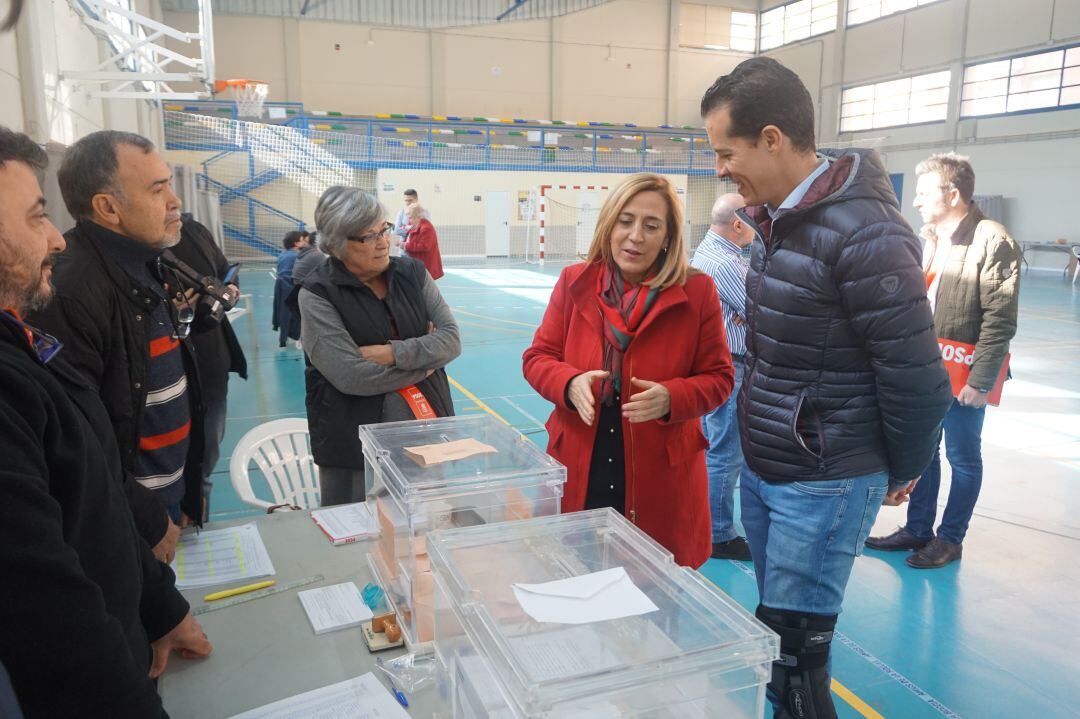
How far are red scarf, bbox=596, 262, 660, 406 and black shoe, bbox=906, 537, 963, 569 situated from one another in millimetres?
→ 2459

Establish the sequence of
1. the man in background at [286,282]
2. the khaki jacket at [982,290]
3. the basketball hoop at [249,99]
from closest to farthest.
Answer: the khaki jacket at [982,290], the man in background at [286,282], the basketball hoop at [249,99]

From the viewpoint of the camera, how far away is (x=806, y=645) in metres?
1.91

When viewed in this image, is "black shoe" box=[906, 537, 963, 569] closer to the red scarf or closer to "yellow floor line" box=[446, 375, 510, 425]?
the red scarf

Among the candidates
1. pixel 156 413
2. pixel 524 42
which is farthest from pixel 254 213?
pixel 156 413

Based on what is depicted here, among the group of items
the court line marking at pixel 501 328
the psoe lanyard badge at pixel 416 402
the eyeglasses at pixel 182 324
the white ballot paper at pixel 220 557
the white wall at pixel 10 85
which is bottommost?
the court line marking at pixel 501 328

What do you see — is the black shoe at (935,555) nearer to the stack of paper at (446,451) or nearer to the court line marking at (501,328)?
the stack of paper at (446,451)

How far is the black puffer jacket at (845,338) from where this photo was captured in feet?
5.63

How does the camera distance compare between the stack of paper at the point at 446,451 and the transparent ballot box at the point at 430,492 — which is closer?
the transparent ballot box at the point at 430,492

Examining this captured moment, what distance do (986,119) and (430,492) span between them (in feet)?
74.7

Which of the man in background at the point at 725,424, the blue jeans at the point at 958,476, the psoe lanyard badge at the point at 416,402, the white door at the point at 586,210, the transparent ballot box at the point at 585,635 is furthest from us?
the white door at the point at 586,210

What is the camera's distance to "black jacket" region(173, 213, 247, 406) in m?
3.36

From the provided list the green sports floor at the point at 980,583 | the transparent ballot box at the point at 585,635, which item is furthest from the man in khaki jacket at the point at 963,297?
the transparent ballot box at the point at 585,635

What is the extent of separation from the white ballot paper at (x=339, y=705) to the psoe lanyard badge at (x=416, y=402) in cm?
139

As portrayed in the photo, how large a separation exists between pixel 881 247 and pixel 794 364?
0.36 metres
